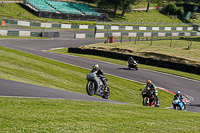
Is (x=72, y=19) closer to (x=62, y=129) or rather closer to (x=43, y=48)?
(x=43, y=48)

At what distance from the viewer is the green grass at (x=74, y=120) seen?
26.3 feet

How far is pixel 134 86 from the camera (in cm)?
2316

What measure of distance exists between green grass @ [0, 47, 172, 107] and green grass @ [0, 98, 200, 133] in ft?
25.2

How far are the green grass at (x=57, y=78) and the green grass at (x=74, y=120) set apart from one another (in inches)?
303

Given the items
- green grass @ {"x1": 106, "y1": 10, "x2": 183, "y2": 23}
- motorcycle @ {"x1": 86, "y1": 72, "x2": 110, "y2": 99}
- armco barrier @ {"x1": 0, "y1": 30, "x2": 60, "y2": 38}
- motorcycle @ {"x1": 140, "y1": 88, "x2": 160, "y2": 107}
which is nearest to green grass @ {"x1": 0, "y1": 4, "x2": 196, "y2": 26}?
green grass @ {"x1": 106, "y1": 10, "x2": 183, "y2": 23}

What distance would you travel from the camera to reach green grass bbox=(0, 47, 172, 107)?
63.5 ft

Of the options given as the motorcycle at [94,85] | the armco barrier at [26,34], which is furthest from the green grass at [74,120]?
the armco barrier at [26,34]

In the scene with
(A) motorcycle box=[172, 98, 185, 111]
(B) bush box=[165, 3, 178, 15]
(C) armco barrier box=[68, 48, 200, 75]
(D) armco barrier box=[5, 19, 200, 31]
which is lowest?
(A) motorcycle box=[172, 98, 185, 111]

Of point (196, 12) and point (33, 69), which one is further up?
point (196, 12)

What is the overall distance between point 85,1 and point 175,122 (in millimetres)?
83046

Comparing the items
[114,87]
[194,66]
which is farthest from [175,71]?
[114,87]

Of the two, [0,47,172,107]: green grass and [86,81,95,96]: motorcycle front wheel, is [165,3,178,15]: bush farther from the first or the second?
[86,81,95,96]: motorcycle front wheel

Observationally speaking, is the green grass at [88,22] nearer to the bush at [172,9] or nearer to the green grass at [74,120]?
the bush at [172,9]

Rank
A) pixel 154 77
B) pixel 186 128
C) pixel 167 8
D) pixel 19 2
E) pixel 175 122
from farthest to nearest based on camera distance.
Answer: pixel 167 8 < pixel 19 2 < pixel 154 77 < pixel 175 122 < pixel 186 128
